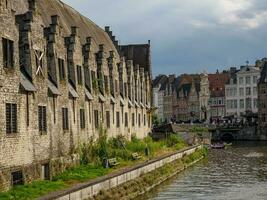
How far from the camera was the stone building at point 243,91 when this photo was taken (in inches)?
5541

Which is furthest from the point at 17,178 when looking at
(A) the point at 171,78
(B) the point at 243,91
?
(A) the point at 171,78

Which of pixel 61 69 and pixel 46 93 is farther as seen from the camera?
pixel 61 69

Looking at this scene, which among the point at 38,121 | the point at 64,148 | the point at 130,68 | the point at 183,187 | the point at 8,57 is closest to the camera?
the point at 8,57

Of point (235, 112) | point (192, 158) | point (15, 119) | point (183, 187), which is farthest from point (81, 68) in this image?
point (235, 112)

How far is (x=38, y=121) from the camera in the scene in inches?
1195

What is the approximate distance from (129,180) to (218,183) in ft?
32.0

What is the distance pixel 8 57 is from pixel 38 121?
4.54m

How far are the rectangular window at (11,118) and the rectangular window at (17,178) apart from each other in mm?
1962

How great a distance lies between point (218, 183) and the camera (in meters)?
41.2

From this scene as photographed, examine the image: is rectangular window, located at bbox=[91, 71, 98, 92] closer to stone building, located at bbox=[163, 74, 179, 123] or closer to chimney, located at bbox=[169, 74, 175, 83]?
stone building, located at bbox=[163, 74, 179, 123]

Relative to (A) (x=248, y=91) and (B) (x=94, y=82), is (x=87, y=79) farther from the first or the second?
(A) (x=248, y=91)

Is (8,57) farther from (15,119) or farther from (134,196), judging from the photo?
(134,196)

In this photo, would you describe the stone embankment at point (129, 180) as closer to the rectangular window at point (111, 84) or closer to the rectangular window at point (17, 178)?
the rectangular window at point (17, 178)

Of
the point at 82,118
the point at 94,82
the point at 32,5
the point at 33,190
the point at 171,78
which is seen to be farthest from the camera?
the point at 171,78
